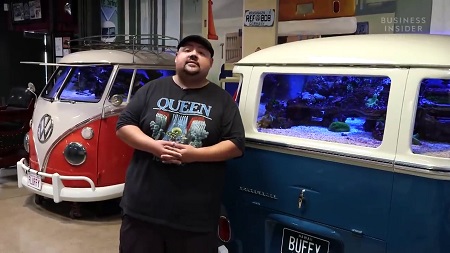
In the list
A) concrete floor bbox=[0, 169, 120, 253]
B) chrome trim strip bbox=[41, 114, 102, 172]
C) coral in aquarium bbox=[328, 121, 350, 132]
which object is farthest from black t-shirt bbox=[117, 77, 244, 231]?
chrome trim strip bbox=[41, 114, 102, 172]

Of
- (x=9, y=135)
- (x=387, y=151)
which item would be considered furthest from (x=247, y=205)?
(x=9, y=135)

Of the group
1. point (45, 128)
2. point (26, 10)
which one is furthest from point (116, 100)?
point (26, 10)

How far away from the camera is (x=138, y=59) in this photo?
4.82 meters

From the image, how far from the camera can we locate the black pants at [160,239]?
2.27 m

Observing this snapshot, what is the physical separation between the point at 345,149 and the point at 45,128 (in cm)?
336

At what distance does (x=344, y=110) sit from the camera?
7.66 ft

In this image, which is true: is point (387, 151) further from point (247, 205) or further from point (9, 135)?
point (9, 135)

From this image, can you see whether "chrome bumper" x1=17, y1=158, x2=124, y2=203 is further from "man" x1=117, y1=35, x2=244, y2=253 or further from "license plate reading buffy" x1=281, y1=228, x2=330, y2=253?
"license plate reading buffy" x1=281, y1=228, x2=330, y2=253

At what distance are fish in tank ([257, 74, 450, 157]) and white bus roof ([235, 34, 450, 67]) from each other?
0.30 ft

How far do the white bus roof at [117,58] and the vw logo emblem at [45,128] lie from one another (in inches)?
25.9

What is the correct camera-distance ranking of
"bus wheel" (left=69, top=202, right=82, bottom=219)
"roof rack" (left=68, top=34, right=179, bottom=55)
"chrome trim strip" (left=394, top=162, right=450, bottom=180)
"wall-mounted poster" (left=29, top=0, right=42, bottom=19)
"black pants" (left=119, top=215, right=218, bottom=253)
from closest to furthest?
"chrome trim strip" (left=394, top=162, right=450, bottom=180) < "black pants" (left=119, top=215, right=218, bottom=253) < "bus wheel" (left=69, top=202, right=82, bottom=219) < "roof rack" (left=68, top=34, right=179, bottom=55) < "wall-mounted poster" (left=29, top=0, right=42, bottom=19)

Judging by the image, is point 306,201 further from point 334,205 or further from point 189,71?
point 189,71

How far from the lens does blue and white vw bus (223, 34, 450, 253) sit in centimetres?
189

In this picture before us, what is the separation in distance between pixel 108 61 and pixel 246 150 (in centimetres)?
262
